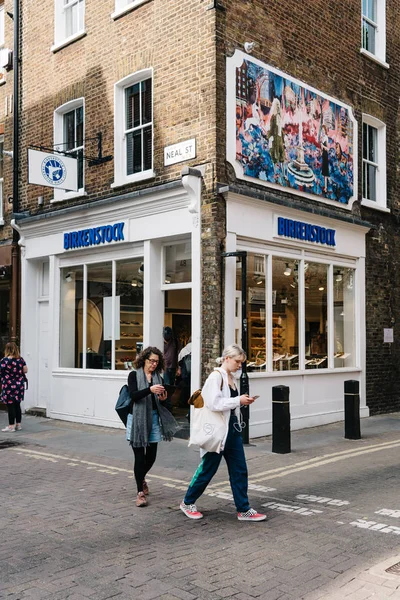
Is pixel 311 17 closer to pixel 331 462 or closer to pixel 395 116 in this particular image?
pixel 395 116

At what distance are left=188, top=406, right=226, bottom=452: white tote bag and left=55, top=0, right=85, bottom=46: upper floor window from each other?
36.5 feet

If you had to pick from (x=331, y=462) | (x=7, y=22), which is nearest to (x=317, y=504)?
(x=331, y=462)

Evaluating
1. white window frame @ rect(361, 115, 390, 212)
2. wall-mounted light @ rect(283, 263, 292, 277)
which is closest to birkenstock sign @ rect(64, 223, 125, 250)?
wall-mounted light @ rect(283, 263, 292, 277)

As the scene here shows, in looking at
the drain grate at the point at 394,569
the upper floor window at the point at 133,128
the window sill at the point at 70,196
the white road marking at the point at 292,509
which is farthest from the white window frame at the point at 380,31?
the drain grate at the point at 394,569

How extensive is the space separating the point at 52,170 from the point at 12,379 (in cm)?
428

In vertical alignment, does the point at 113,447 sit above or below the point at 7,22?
below

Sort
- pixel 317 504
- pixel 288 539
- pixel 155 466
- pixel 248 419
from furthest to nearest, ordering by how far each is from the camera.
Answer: pixel 248 419
pixel 155 466
pixel 317 504
pixel 288 539

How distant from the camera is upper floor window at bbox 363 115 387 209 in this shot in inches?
604

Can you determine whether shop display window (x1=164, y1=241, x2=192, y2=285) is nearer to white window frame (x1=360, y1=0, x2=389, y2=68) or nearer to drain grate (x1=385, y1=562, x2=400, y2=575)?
white window frame (x1=360, y1=0, x2=389, y2=68)

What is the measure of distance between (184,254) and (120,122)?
3279 millimetres

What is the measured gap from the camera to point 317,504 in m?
7.16

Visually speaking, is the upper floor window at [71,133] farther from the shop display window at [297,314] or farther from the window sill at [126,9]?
the shop display window at [297,314]

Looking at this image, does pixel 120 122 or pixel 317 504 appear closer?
pixel 317 504

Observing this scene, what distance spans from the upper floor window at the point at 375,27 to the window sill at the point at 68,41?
6629mm
